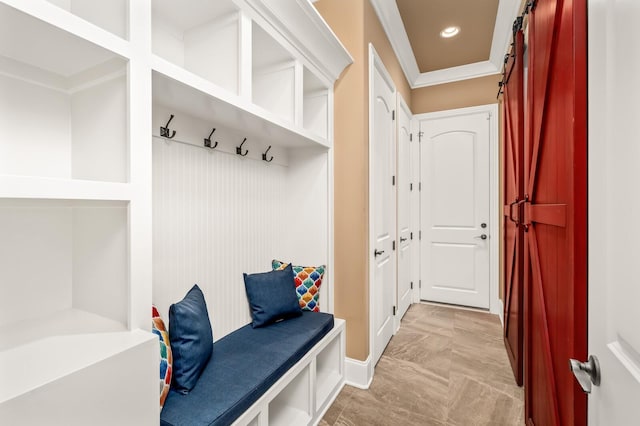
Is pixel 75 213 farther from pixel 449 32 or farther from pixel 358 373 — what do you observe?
pixel 449 32

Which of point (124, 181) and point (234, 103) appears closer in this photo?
point (124, 181)

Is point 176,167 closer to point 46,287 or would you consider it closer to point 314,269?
point 46,287

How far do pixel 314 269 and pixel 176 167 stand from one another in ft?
3.79

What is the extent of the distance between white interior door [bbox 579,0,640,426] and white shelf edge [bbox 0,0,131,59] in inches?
48.7

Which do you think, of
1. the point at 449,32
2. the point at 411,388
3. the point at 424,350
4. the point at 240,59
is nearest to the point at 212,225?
the point at 240,59

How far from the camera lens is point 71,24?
784 mm

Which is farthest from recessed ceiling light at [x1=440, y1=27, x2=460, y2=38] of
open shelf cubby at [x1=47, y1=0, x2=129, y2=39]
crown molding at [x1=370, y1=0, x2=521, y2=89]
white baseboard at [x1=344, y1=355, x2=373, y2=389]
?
white baseboard at [x1=344, y1=355, x2=373, y2=389]

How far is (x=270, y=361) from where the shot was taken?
57.1 inches

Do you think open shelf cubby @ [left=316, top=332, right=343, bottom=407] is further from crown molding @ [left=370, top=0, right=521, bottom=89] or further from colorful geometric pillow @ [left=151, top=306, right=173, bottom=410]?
crown molding @ [left=370, top=0, right=521, bottom=89]

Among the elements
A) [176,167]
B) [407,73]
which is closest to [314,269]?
[176,167]

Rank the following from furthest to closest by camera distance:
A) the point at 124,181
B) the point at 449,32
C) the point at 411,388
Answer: the point at 449,32
the point at 411,388
the point at 124,181

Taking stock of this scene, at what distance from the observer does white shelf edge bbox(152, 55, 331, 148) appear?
106cm

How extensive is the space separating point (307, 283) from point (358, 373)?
0.74 m

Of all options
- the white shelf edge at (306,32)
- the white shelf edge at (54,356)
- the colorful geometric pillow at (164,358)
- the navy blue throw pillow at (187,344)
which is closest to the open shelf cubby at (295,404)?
the navy blue throw pillow at (187,344)
